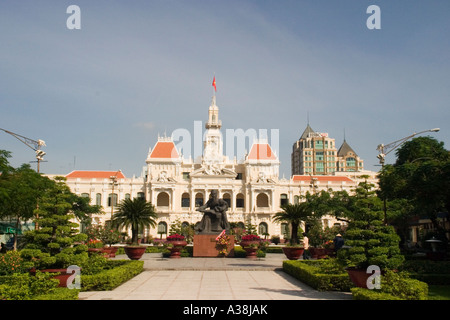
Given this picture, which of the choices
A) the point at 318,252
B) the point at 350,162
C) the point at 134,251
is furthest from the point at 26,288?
the point at 350,162

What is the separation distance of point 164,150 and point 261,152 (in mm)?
18170

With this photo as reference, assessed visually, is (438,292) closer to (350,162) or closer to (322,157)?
(322,157)

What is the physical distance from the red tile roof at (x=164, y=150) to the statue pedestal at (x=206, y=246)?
156 feet

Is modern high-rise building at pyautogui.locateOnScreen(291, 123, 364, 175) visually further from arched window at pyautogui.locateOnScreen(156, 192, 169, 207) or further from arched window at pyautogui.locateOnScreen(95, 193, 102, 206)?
arched window at pyautogui.locateOnScreen(95, 193, 102, 206)

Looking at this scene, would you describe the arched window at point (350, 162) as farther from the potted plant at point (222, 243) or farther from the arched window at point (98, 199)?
the potted plant at point (222, 243)

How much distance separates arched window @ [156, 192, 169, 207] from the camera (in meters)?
75.2

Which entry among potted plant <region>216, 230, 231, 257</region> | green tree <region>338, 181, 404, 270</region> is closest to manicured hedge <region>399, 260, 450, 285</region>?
green tree <region>338, 181, 404, 270</region>

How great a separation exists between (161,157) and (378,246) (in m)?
63.0

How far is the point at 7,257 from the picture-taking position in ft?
56.4

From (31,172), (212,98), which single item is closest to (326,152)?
(212,98)

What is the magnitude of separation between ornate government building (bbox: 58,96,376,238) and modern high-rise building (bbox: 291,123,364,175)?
6075cm

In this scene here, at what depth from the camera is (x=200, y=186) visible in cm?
7175

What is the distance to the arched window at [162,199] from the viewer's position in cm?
7519
